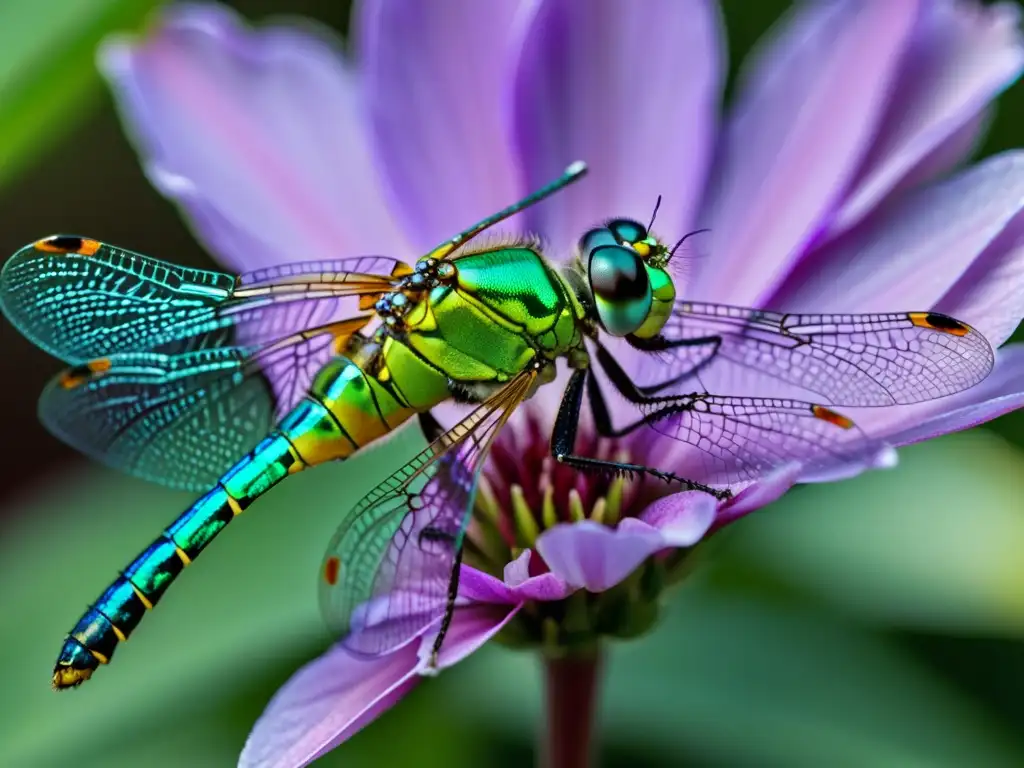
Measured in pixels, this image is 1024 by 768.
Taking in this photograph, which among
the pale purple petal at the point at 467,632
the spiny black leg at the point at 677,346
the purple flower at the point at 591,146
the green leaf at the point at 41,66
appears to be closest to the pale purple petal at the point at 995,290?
the purple flower at the point at 591,146

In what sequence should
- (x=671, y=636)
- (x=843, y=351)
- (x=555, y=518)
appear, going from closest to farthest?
1. (x=843, y=351)
2. (x=555, y=518)
3. (x=671, y=636)

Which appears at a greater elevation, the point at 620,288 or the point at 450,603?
the point at 620,288

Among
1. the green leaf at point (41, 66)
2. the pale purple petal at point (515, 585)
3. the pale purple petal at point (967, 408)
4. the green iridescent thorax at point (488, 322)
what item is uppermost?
the green leaf at point (41, 66)

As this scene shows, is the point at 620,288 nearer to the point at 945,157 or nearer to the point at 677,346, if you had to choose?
the point at 677,346

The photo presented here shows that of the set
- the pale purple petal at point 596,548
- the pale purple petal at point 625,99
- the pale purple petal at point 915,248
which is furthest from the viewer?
the pale purple petal at point 625,99

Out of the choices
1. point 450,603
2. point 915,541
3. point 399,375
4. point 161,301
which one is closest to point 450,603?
point 450,603

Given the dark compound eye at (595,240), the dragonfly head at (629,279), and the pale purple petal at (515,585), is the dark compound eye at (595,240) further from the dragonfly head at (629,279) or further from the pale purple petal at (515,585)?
the pale purple petal at (515,585)

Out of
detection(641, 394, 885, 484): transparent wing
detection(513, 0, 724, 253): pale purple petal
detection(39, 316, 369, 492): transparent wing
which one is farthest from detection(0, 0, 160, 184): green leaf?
detection(641, 394, 885, 484): transparent wing

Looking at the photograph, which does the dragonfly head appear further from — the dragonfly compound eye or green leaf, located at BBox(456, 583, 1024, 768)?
green leaf, located at BBox(456, 583, 1024, 768)
